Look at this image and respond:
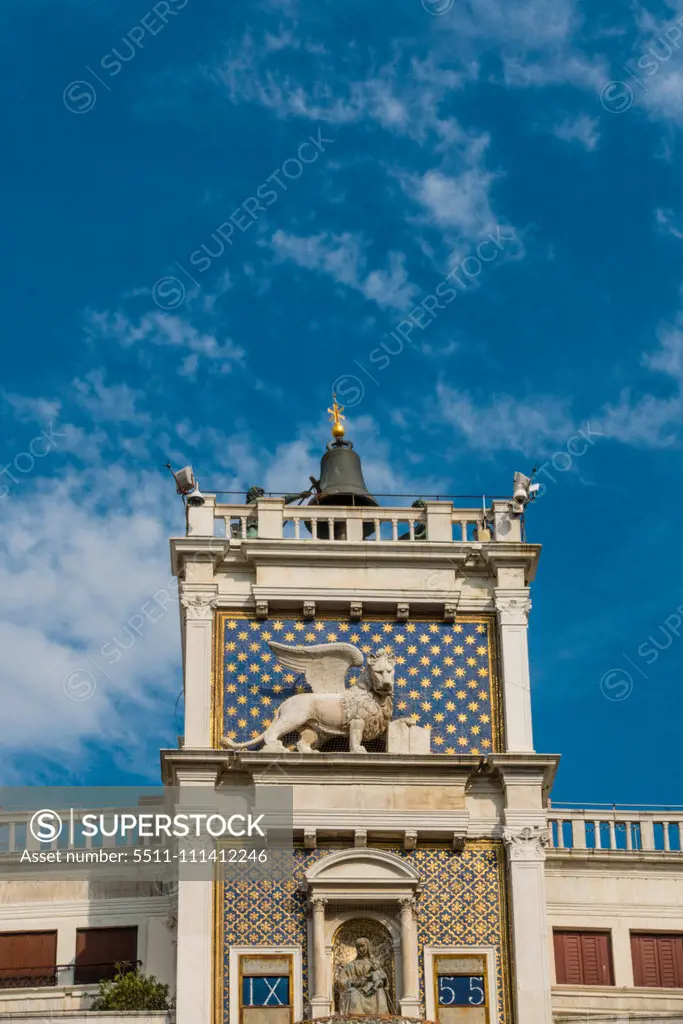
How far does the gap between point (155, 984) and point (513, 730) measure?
28.3ft

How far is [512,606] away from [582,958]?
732 cm

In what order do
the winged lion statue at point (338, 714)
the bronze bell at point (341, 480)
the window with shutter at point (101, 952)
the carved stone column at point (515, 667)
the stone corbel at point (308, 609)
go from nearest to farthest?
the winged lion statue at point (338, 714), the carved stone column at point (515, 667), the window with shutter at point (101, 952), the stone corbel at point (308, 609), the bronze bell at point (341, 480)

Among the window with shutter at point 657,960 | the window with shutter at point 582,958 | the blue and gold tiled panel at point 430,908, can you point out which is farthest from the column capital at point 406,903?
the window with shutter at point 657,960

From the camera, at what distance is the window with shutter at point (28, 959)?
140 ft

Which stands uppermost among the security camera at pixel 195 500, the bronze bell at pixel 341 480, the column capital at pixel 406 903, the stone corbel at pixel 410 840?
the bronze bell at pixel 341 480

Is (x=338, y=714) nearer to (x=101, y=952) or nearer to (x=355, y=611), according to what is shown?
(x=355, y=611)

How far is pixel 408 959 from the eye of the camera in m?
40.1

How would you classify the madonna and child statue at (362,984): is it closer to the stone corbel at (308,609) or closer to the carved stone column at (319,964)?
the carved stone column at (319,964)

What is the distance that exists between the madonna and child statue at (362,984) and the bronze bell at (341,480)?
11.1m

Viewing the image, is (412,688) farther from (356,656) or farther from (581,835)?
(581,835)

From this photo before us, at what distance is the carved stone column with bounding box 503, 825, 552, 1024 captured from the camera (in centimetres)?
4000

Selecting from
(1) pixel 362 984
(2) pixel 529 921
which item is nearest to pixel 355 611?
(2) pixel 529 921

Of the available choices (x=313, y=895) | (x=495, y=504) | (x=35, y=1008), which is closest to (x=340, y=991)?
(x=313, y=895)

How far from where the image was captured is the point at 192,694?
42.7 meters
